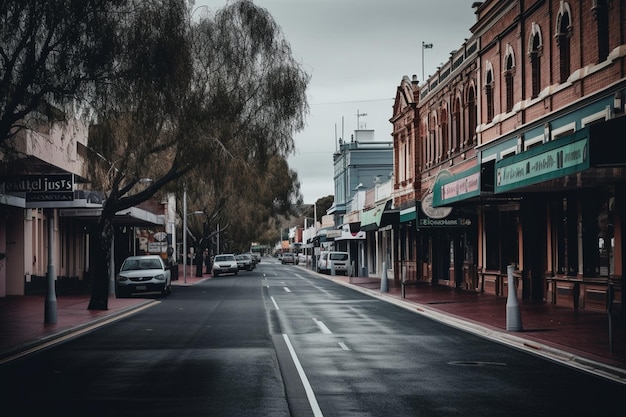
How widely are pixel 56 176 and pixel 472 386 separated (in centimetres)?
1158

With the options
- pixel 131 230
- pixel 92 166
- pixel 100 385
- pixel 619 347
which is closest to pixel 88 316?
pixel 92 166

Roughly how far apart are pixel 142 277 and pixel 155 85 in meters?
18.7

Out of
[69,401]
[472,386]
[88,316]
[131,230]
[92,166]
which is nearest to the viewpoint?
[69,401]

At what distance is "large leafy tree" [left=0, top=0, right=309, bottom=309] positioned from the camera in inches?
651

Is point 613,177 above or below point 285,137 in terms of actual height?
below

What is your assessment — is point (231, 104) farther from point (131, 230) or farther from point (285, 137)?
point (131, 230)

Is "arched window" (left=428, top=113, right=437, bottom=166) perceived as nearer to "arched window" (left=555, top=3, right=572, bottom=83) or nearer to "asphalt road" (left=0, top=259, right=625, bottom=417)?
"arched window" (left=555, top=3, right=572, bottom=83)

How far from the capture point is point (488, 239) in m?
36.7

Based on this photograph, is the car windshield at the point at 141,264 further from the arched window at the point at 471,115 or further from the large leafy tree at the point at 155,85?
the arched window at the point at 471,115

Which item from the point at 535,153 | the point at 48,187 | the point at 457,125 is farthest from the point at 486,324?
the point at 457,125

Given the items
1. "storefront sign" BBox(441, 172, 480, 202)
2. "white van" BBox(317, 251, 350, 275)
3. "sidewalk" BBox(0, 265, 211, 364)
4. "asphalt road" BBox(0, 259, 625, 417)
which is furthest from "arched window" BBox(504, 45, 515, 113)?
"white van" BBox(317, 251, 350, 275)

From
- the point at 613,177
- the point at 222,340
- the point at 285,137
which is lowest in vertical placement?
the point at 222,340

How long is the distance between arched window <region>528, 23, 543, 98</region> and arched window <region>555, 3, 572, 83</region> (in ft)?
7.72

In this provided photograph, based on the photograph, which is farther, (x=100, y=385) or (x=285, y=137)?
(x=285, y=137)
